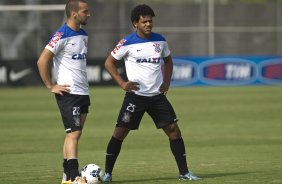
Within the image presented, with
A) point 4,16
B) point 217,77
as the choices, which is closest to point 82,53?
point 217,77

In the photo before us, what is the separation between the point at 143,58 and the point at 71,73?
3.58 ft

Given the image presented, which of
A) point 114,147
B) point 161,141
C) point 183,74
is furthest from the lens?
point 183,74

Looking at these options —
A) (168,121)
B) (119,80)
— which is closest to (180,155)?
(168,121)

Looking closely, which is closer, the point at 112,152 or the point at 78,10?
the point at 78,10

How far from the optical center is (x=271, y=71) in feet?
119

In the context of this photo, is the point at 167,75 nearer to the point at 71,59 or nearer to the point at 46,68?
the point at 71,59

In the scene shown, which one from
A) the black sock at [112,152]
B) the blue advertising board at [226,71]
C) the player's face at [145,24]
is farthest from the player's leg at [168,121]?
the blue advertising board at [226,71]

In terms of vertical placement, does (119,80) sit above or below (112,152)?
above

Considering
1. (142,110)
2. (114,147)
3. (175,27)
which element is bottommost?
(175,27)

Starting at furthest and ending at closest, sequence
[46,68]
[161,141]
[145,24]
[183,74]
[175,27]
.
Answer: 1. [175,27]
2. [183,74]
3. [161,141]
4. [145,24]
5. [46,68]

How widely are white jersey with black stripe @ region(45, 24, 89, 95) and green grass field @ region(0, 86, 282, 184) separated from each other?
135cm

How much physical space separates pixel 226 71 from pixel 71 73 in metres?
25.7

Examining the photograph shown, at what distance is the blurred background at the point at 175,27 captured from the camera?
144 feet

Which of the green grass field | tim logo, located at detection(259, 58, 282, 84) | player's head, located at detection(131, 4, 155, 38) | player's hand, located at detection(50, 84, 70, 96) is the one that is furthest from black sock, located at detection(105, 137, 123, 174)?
tim logo, located at detection(259, 58, 282, 84)
